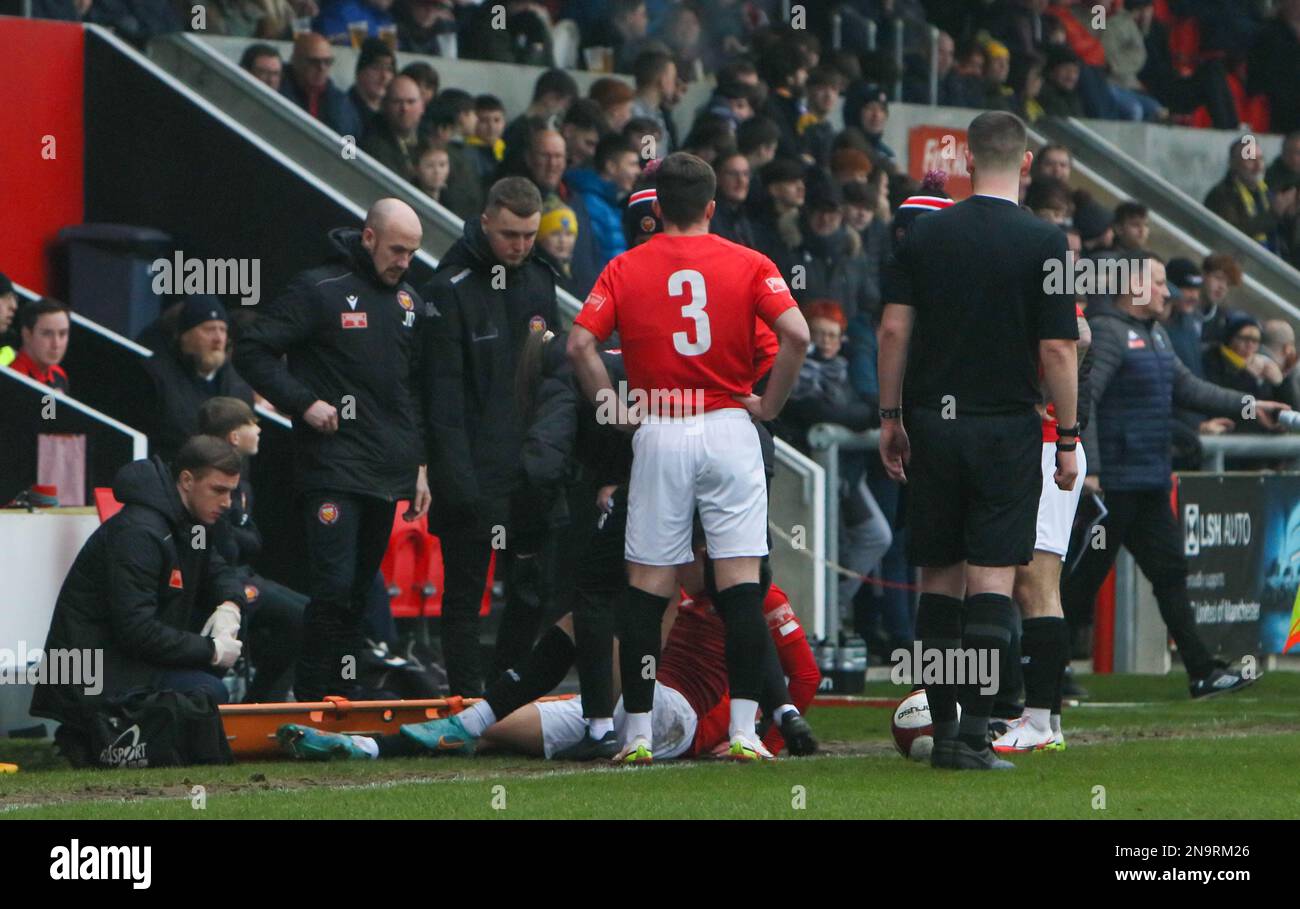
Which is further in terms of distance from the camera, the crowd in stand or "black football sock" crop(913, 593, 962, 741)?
the crowd in stand

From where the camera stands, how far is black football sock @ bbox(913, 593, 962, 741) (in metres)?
8.55

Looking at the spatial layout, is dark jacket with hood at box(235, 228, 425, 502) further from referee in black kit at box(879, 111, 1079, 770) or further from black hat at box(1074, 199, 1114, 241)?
black hat at box(1074, 199, 1114, 241)

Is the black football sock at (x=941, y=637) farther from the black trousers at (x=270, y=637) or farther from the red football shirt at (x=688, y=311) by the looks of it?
the black trousers at (x=270, y=637)

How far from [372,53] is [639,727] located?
23.8 ft

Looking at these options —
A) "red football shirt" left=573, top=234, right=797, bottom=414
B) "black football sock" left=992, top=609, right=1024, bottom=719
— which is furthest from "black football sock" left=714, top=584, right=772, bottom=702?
"black football sock" left=992, top=609, right=1024, bottom=719

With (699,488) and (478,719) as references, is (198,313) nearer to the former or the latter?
(478,719)

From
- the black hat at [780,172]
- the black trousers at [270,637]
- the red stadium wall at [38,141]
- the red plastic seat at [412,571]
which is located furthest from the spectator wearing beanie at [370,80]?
the black trousers at [270,637]

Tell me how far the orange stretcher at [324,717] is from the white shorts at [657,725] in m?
0.22

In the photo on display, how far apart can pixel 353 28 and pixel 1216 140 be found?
899 centimetres

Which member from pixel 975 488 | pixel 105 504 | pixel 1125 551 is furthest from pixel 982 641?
pixel 1125 551

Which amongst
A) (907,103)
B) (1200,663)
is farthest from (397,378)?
(907,103)

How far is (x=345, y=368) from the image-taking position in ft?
34.5

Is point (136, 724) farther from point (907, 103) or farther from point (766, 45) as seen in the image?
point (907, 103)

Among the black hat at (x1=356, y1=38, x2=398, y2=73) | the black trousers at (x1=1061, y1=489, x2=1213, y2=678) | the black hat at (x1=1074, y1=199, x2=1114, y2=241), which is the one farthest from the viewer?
the black hat at (x1=1074, y1=199, x2=1114, y2=241)
